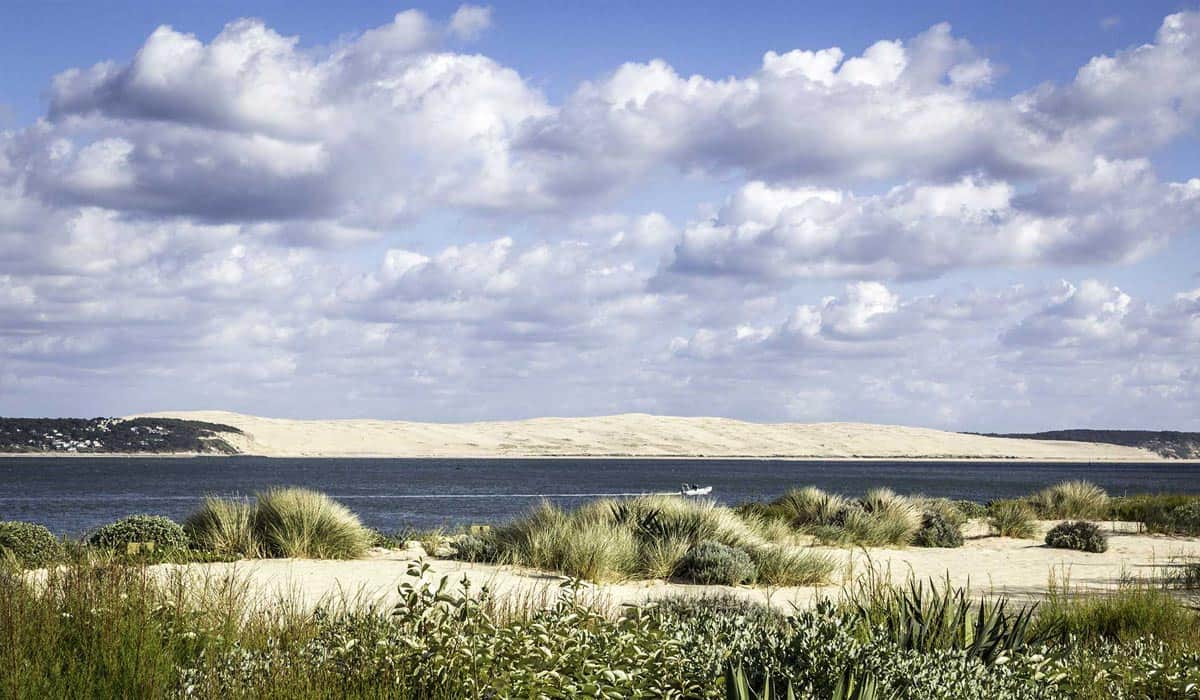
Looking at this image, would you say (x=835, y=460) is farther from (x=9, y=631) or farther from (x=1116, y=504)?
(x=9, y=631)

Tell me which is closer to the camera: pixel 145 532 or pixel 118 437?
pixel 145 532

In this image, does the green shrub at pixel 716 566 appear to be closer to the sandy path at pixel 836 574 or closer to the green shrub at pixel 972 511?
the sandy path at pixel 836 574

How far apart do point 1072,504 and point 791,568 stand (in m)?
19.5

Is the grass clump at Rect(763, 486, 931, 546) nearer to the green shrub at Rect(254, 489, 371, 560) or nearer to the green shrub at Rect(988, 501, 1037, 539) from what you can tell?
the green shrub at Rect(988, 501, 1037, 539)

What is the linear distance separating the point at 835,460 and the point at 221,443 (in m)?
81.3

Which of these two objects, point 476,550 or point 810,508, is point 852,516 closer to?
point 810,508

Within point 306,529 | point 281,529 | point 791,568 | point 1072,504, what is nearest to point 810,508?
point 791,568

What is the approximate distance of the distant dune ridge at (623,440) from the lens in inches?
5586

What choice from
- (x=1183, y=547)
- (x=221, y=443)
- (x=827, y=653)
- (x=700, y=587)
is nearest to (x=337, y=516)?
(x=700, y=587)

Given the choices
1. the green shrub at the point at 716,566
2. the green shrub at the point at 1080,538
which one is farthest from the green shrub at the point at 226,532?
the green shrub at the point at 1080,538

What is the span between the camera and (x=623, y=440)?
158 metres

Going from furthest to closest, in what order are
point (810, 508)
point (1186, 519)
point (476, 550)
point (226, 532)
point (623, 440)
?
1. point (623, 440)
2. point (1186, 519)
3. point (810, 508)
4. point (226, 532)
5. point (476, 550)

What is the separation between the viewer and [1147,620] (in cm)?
1012

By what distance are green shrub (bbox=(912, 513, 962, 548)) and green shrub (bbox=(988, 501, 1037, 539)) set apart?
2.68 metres
